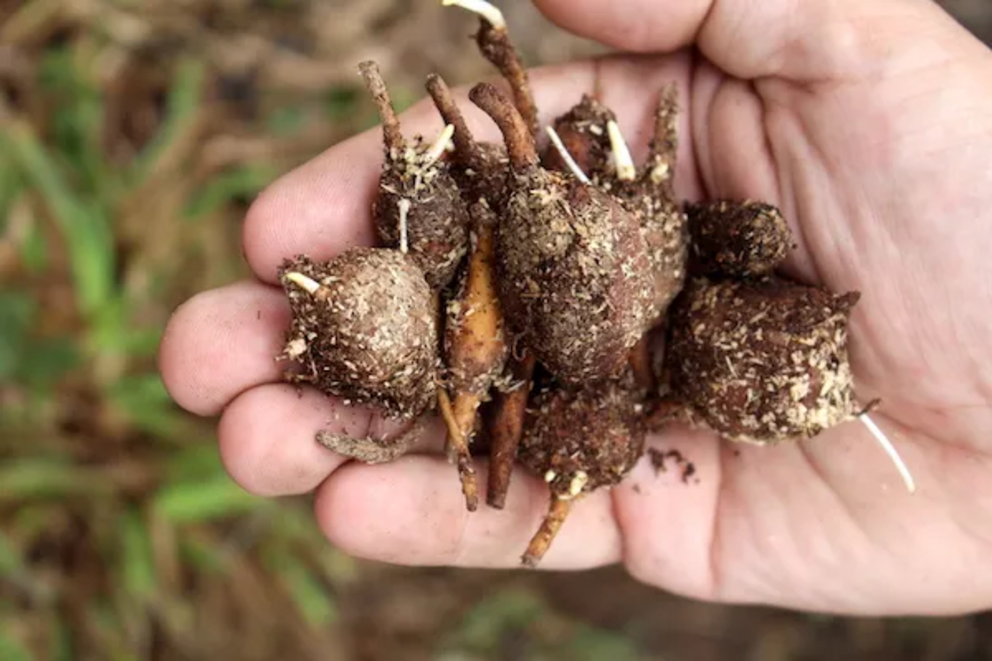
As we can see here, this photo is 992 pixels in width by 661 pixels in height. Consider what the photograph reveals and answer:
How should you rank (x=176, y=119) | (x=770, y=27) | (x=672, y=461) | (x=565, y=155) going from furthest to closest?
(x=176, y=119), (x=672, y=461), (x=770, y=27), (x=565, y=155)

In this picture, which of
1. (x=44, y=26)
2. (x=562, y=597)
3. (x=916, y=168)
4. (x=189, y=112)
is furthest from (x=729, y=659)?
(x=44, y=26)

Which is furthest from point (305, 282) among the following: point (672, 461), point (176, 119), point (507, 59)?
point (176, 119)

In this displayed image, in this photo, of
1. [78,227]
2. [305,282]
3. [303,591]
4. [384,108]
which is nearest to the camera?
[305,282]

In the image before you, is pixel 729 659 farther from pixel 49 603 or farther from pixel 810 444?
pixel 49 603

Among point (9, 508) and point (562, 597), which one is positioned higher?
point (9, 508)

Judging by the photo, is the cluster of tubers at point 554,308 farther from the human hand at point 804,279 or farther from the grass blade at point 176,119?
the grass blade at point 176,119

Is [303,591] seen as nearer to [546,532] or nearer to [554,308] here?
[546,532]

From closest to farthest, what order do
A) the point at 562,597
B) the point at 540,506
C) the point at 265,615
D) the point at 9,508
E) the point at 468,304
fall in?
the point at 468,304, the point at 540,506, the point at 9,508, the point at 265,615, the point at 562,597
